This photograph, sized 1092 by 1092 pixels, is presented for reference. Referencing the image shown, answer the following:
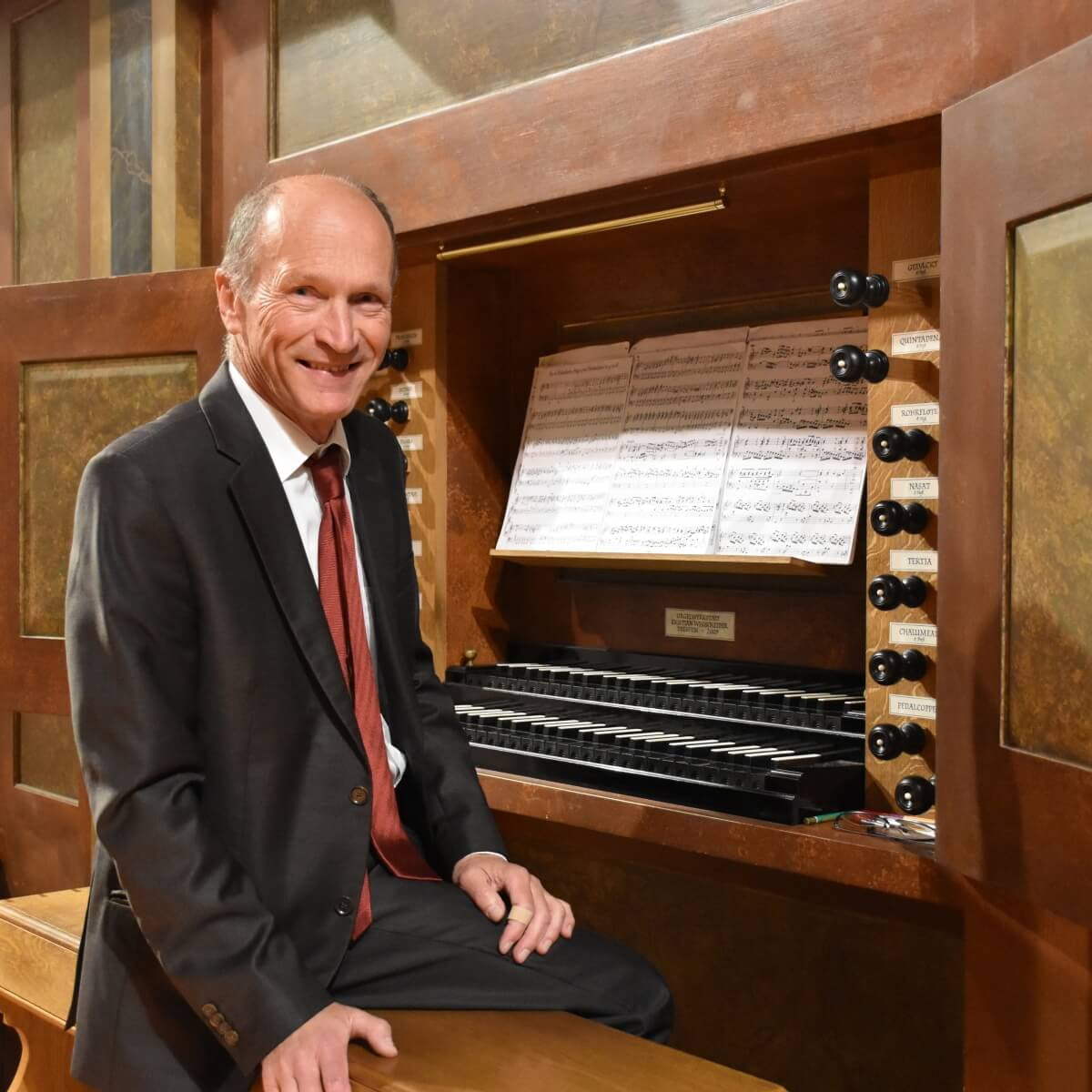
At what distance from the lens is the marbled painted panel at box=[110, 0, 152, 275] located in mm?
4504

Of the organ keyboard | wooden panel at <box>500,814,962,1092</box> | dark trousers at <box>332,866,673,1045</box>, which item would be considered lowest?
wooden panel at <box>500,814,962,1092</box>

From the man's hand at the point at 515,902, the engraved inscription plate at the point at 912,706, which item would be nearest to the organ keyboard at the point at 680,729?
the engraved inscription plate at the point at 912,706

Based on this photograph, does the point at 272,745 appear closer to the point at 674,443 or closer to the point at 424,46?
the point at 674,443

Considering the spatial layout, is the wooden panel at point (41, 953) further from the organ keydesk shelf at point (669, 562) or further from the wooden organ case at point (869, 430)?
the organ keydesk shelf at point (669, 562)

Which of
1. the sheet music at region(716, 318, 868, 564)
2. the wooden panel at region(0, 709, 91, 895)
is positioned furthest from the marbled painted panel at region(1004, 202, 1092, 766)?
the wooden panel at region(0, 709, 91, 895)

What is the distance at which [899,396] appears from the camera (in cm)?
266

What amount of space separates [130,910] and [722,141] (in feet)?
6.11

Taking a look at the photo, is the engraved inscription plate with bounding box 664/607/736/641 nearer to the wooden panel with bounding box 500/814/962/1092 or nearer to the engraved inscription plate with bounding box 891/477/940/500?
the wooden panel with bounding box 500/814/962/1092

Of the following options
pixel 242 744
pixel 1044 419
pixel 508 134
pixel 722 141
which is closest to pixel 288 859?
A: pixel 242 744

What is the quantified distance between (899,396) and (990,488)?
599mm

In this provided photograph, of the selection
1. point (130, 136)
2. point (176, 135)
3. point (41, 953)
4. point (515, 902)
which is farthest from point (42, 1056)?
point (130, 136)

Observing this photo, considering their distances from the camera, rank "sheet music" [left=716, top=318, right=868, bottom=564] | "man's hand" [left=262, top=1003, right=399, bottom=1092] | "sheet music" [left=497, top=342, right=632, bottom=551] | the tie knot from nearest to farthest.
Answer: "man's hand" [left=262, top=1003, right=399, bottom=1092] → the tie knot → "sheet music" [left=716, top=318, right=868, bottom=564] → "sheet music" [left=497, top=342, right=632, bottom=551]

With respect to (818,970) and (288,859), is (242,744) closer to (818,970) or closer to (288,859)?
(288,859)

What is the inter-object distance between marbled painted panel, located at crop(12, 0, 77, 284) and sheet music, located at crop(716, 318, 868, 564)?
2.95 metres
